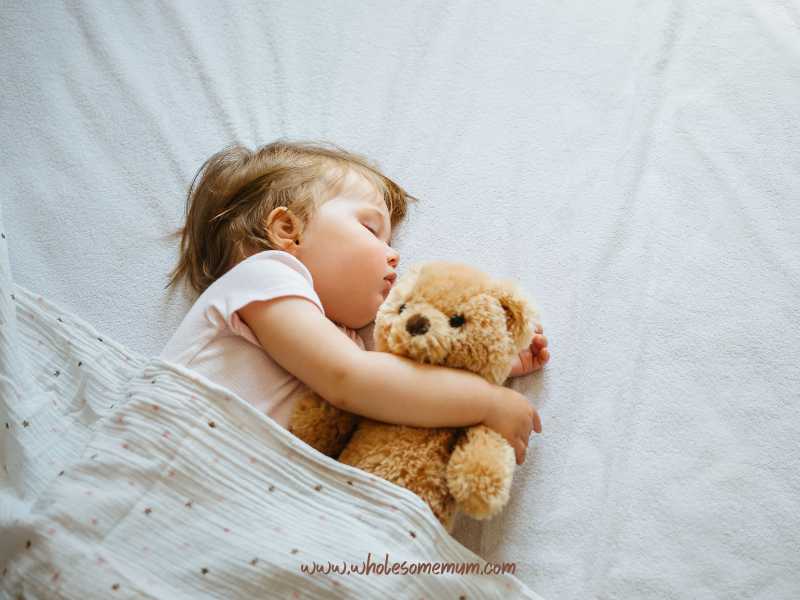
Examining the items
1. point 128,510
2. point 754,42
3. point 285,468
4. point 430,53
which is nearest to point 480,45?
point 430,53

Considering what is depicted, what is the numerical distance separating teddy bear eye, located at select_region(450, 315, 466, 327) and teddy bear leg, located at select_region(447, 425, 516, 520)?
132 mm

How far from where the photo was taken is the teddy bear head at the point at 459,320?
870 millimetres

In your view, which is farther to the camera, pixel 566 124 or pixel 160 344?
pixel 566 124

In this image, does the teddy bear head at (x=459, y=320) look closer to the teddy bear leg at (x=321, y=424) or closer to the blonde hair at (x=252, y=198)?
the teddy bear leg at (x=321, y=424)

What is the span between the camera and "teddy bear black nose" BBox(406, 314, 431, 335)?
0.87 m

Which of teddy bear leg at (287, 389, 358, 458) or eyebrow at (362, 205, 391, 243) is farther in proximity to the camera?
eyebrow at (362, 205, 391, 243)

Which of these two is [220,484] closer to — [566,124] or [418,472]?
[418,472]

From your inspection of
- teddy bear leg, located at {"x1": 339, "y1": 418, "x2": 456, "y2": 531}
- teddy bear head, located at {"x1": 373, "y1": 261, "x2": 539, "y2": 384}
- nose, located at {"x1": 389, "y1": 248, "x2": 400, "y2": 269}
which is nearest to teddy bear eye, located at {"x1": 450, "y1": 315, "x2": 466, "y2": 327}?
teddy bear head, located at {"x1": 373, "y1": 261, "x2": 539, "y2": 384}

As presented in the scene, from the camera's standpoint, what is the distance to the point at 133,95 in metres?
1.32

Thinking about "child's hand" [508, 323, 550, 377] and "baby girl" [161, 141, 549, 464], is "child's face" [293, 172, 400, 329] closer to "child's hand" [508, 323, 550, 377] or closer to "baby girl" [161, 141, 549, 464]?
"baby girl" [161, 141, 549, 464]

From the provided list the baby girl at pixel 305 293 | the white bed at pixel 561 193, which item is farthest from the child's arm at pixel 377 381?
the white bed at pixel 561 193

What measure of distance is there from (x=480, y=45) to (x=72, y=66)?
71 cm

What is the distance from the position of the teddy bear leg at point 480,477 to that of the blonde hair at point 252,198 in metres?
0.41

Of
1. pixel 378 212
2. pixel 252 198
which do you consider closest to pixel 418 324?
pixel 378 212
